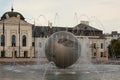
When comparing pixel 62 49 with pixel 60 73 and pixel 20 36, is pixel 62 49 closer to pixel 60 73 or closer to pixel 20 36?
pixel 60 73

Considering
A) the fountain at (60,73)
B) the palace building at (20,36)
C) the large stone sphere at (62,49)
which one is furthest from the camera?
the palace building at (20,36)

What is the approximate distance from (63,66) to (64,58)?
4.93 feet

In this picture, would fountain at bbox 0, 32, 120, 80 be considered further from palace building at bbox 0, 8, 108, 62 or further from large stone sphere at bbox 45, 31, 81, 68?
palace building at bbox 0, 8, 108, 62

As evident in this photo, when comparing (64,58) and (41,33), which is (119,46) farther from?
(64,58)

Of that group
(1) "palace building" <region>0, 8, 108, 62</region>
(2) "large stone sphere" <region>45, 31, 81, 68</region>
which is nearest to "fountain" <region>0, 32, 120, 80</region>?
(2) "large stone sphere" <region>45, 31, 81, 68</region>

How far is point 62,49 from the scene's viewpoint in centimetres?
2770

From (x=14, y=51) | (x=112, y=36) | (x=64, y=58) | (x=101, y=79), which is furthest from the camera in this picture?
(x=112, y=36)

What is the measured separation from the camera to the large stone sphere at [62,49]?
1088 inches

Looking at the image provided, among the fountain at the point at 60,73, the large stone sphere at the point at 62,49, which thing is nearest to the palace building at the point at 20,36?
the fountain at the point at 60,73

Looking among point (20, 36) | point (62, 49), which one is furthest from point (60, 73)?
point (20, 36)

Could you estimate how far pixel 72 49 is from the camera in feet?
91.9

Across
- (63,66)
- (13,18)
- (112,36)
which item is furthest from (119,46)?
(63,66)

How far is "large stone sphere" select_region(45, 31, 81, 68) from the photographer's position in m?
27.6

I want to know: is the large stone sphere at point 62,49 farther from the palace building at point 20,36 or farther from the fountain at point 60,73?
the palace building at point 20,36
